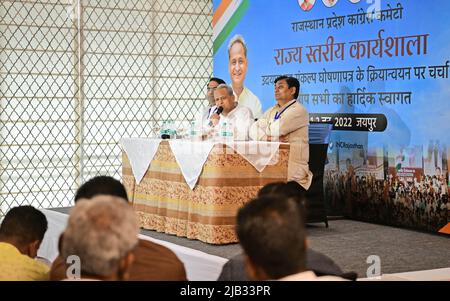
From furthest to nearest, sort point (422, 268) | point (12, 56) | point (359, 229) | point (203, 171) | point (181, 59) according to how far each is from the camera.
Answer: point (181, 59)
point (12, 56)
point (359, 229)
point (203, 171)
point (422, 268)

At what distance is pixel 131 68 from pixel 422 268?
4189 mm

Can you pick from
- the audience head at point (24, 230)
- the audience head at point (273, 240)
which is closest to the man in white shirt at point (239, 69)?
the audience head at point (24, 230)

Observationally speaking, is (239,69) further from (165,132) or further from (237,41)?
(165,132)

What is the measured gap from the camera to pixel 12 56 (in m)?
6.84

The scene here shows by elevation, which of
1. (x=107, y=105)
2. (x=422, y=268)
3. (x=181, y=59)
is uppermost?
(x=181, y=59)

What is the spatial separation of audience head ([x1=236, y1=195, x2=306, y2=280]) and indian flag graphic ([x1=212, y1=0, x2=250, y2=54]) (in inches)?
A: 231

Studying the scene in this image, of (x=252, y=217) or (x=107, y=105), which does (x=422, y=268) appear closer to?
(x=252, y=217)

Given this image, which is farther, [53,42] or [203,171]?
[53,42]

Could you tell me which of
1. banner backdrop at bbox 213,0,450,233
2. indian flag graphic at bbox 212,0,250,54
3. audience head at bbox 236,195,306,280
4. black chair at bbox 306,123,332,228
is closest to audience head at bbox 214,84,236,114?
black chair at bbox 306,123,332,228

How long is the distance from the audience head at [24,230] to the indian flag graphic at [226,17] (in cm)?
509

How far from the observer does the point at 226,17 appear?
7656 mm

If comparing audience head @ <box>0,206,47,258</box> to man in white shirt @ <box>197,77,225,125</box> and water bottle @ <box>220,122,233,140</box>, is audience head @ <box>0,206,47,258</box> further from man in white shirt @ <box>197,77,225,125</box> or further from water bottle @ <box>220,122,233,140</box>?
man in white shirt @ <box>197,77,225,125</box>

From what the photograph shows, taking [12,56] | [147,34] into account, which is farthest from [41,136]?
[147,34]

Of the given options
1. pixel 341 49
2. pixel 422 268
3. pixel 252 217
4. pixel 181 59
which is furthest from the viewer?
pixel 181 59
